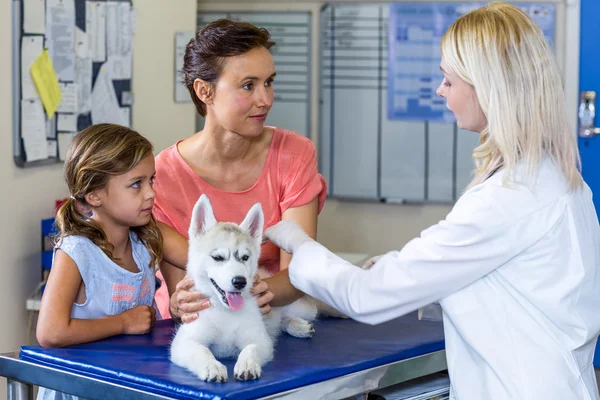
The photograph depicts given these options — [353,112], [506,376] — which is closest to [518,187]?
[506,376]

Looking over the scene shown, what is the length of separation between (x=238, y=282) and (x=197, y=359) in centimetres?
15

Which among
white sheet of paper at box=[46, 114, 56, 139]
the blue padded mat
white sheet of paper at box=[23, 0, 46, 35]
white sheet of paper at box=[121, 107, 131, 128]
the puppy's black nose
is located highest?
white sheet of paper at box=[23, 0, 46, 35]

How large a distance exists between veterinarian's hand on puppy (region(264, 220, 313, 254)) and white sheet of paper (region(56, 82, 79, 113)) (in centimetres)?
152

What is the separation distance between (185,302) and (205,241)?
122 millimetres

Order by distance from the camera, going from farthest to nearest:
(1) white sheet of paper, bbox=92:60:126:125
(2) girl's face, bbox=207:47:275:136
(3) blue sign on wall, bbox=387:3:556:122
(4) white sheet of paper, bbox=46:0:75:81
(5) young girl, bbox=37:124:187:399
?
(3) blue sign on wall, bbox=387:3:556:122 < (1) white sheet of paper, bbox=92:60:126:125 < (4) white sheet of paper, bbox=46:0:75:81 < (2) girl's face, bbox=207:47:275:136 < (5) young girl, bbox=37:124:187:399

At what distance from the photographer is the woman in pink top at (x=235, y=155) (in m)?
1.86

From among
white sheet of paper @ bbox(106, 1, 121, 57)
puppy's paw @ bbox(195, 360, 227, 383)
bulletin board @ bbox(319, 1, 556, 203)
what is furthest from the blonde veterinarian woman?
bulletin board @ bbox(319, 1, 556, 203)

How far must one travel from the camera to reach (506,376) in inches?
53.6

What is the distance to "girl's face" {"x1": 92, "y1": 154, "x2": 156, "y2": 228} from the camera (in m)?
1.70

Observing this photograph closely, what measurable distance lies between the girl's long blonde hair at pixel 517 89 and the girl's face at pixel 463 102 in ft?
0.07

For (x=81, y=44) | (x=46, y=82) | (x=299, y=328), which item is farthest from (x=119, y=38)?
(x=299, y=328)

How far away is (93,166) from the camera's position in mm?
1687

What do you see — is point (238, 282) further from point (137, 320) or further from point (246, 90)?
point (246, 90)

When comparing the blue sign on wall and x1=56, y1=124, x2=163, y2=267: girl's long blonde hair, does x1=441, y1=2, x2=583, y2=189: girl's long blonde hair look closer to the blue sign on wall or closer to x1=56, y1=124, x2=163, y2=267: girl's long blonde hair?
x1=56, y1=124, x2=163, y2=267: girl's long blonde hair
